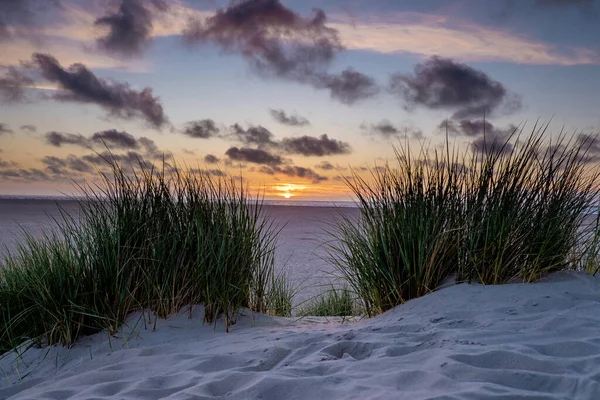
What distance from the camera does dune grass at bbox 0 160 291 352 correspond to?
403 centimetres

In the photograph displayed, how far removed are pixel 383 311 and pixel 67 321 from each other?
2.51 metres

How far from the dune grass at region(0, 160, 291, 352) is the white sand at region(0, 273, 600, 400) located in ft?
0.68

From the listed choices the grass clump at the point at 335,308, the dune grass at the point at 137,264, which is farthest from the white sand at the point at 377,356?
the grass clump at the point at 335,308

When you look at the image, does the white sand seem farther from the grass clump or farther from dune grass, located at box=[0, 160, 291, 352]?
the grass clump

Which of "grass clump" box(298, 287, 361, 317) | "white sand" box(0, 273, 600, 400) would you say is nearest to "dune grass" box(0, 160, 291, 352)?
"white sand" box(0, 273, 600, 400)

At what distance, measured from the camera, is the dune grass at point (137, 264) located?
4031 mm

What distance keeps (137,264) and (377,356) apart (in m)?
2.23

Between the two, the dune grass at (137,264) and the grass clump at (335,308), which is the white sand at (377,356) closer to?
the dune grass at (137,264)

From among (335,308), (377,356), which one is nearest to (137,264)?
(377,356)

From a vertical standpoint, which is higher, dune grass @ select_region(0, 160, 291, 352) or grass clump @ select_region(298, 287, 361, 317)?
dune grass @ select_region(0, 160, 291, 352)

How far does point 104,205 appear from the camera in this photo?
14.1 ft

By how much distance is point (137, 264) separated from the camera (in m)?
4.13

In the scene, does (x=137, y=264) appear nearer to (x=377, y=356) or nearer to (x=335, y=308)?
(x=377, y=356)

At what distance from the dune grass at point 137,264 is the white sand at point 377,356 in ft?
0.68
